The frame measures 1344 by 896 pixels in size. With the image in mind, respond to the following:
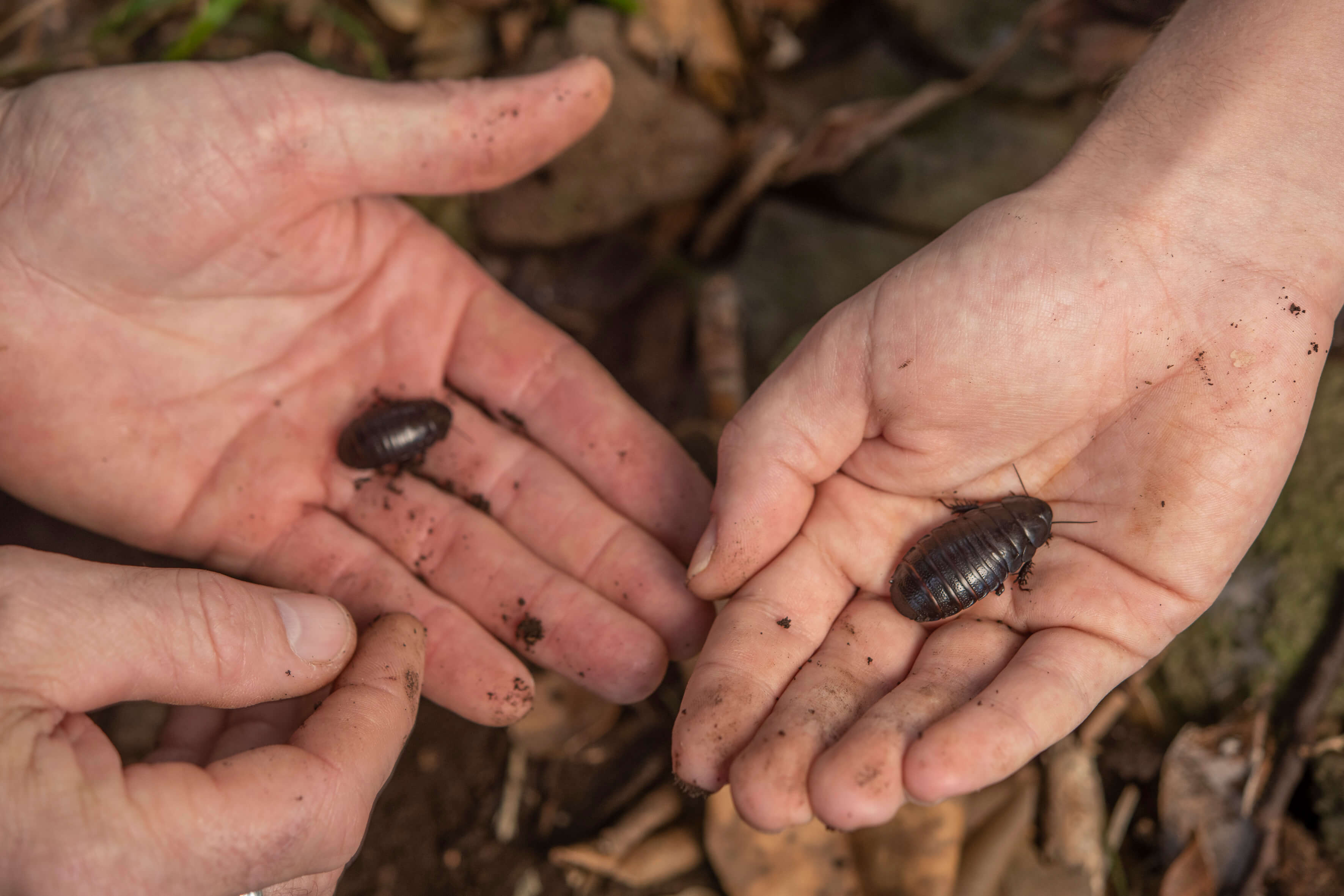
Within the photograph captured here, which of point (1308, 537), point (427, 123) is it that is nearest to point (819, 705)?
point (427, 123)

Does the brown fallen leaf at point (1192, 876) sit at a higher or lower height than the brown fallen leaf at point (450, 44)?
lower

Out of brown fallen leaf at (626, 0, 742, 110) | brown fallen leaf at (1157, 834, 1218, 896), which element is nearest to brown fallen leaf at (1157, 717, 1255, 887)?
brown fallen leaf at (1157, 834, 1218, 896)

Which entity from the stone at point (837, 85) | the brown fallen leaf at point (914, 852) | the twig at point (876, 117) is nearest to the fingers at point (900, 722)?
the brown fallen leaf at point (914, 852)

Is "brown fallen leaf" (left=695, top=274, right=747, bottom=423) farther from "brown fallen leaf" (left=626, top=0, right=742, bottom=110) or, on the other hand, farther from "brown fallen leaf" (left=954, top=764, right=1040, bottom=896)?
"brown fallen leaf" (left=954, top=764, right=1040, bottom=896)

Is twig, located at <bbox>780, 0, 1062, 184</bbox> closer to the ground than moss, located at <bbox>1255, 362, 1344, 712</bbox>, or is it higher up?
higher up

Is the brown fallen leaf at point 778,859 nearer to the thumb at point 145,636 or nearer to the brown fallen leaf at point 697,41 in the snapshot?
the thumb at point 145,636
